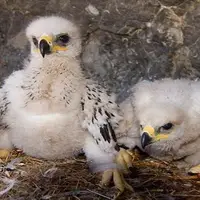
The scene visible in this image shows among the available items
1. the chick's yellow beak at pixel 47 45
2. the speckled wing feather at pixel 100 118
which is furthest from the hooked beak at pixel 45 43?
the speckled wing feather at pixel 100 118

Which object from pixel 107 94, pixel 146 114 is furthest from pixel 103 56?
pixel 146 114

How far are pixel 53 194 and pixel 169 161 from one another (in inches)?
38.2

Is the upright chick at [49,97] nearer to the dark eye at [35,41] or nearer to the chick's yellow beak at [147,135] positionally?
the dark eye at [35,41]

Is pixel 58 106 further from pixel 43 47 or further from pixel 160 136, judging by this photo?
pixel 160 136

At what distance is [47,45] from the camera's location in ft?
13.0

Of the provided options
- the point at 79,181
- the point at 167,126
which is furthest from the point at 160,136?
the point at 79,181

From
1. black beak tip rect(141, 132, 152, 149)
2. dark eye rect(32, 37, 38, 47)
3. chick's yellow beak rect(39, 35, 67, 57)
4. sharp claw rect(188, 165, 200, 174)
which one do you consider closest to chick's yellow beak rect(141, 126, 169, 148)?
black beak tip rect(141, 132, 152, 149)

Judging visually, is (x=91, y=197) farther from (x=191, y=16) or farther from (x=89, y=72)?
(x=191, y=16)

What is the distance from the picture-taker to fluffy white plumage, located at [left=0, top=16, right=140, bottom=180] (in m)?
3.98

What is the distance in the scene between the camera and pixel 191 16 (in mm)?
4203

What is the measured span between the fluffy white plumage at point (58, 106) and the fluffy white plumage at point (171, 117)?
25cm

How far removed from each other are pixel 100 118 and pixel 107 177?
16.1 inches

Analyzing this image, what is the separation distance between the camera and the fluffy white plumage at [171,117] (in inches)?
153

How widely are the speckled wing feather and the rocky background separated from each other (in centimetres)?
39
